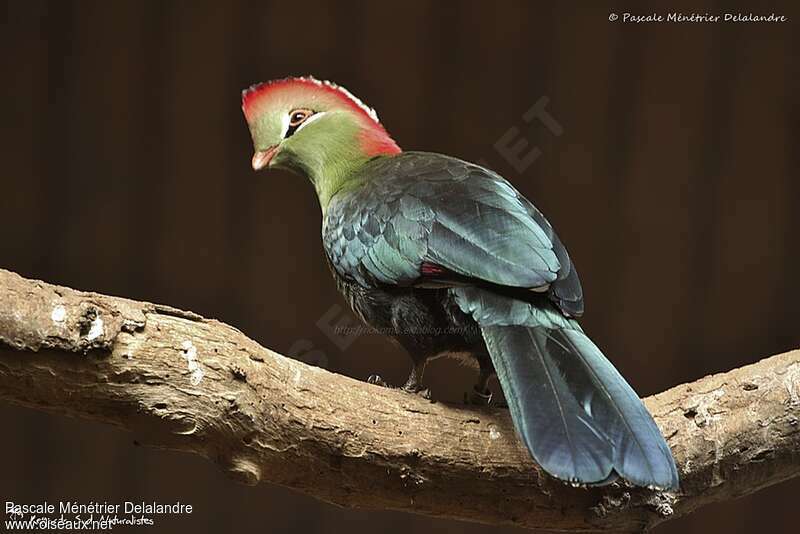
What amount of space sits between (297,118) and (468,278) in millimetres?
685

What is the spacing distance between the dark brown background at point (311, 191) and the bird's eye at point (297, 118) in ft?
2.73

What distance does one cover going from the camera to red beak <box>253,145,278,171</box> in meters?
2.19

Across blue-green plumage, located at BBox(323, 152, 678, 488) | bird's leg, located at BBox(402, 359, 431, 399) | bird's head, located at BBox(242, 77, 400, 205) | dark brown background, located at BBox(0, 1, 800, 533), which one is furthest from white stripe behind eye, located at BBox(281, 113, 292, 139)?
dark brown background, located at BBox(0, 1, 800, 533)

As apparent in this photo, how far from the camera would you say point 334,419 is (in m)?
1.69

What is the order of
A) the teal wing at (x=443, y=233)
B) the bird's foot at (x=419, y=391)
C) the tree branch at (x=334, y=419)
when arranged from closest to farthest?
the tree branch at (x=334, y=419), the teal wing at (x=443, y=233), the bird's foot at (x=419, y=391)

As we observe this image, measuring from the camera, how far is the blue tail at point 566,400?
1.50m

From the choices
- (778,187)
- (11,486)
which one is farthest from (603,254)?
(11,486)

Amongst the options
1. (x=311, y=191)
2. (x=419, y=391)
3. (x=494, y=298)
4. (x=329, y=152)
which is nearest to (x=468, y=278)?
(x=494, y=298)

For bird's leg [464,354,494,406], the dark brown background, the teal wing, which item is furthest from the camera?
the dark brown background

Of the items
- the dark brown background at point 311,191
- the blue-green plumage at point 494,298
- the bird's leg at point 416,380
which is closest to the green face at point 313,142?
the blue-green plumage at point 494,298

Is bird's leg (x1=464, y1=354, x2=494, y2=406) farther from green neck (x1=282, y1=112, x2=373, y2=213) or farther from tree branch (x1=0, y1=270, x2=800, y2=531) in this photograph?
green neck (x1=282, y1=112, x2=373, y2=213)

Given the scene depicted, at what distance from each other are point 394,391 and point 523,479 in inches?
Answer: 10.6

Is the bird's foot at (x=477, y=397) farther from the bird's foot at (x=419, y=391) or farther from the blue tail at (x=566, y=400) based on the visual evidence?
the blue tail at (x=566, y=400)

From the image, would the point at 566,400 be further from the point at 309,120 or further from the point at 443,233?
the point at 309,120
